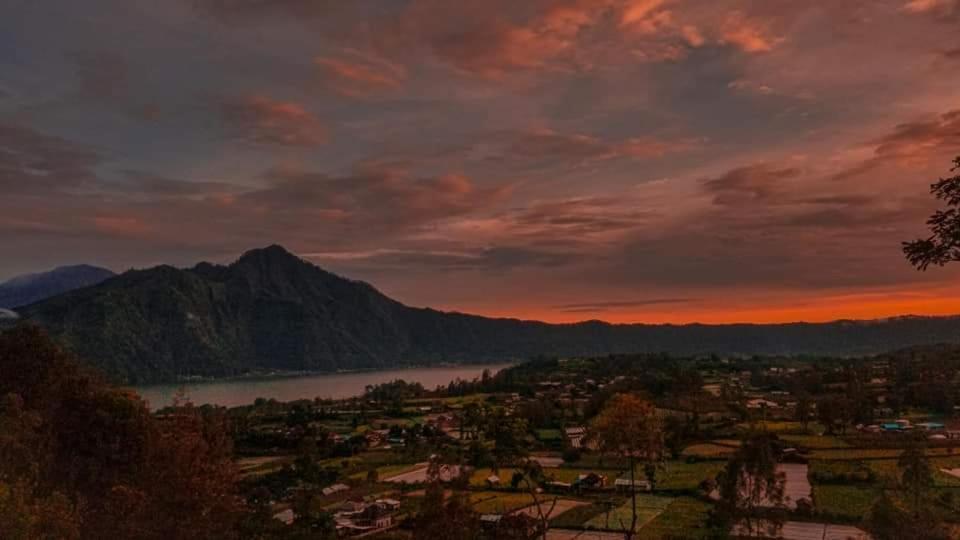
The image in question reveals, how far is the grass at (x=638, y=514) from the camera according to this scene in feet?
139

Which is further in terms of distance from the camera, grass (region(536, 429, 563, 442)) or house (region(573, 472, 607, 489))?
grass (region(536, 429, 563, 442))

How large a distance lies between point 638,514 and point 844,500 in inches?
495

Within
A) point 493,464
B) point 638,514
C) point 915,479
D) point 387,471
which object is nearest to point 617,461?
point 493,464

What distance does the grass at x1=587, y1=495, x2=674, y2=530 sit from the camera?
42344mm

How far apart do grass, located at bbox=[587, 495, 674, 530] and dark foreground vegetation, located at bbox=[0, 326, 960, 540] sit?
24 cm

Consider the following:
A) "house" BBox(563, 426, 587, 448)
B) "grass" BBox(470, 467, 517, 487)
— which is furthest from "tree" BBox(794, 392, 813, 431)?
"grass" BBox(470, 467, 517, 487)

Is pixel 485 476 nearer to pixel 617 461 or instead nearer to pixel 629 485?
pixel 617 461

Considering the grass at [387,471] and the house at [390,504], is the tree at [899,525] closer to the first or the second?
the house at [390,504]

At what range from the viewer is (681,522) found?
41.5m

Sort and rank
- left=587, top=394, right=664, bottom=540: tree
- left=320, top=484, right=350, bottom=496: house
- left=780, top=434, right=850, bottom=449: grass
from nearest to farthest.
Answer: left=587, top=394, right=664, bottom=540: tree
left=320, top=484, right=350, bottom=496: house
left=780, top=434, right=850, bottom=449: grass

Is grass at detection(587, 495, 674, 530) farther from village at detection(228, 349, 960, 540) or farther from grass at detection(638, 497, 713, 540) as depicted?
grass at detection(638, 497, 713, 540)

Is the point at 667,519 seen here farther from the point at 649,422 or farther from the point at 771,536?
the point at 649,422

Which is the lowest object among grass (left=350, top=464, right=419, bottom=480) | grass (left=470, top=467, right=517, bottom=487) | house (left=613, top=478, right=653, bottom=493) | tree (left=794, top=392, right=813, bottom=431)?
grass (left=350, top=464, right=419, bottom=480)

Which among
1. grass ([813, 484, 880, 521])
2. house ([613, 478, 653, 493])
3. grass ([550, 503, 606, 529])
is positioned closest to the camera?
grass ([813, 484, 880, 521])
